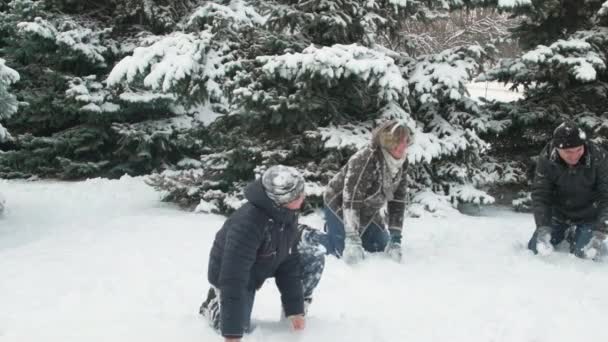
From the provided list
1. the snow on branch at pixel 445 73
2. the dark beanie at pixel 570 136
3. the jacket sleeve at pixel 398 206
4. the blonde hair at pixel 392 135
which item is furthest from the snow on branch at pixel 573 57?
the blonde hair at pixel 392 135

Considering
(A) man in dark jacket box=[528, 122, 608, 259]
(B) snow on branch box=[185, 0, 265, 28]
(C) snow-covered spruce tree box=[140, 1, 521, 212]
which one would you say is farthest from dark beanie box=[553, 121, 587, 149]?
Result: (B) snow on branch box=[185, 0, 265, 28]

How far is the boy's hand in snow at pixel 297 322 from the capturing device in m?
3.18

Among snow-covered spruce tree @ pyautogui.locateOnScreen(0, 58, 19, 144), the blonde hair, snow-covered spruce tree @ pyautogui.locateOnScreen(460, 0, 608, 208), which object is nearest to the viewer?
the blonde hair

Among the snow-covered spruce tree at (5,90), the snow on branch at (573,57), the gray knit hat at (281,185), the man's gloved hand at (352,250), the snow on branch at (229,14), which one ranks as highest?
the snow on branch at (229,14)

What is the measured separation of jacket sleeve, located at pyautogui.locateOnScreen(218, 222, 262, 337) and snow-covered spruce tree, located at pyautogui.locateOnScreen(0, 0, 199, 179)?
7272mm

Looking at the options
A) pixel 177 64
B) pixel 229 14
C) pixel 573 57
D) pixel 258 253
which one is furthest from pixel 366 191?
pixel 229 14

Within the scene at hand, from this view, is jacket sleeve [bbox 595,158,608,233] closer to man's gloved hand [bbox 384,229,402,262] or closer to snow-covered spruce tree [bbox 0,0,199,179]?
man's gloved hand [bbox 384,229,402,262]

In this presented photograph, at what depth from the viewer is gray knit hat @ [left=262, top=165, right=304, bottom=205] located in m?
2.78

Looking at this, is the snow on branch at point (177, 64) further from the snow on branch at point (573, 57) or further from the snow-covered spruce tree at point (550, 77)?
the snow on branch at point (573, 57)

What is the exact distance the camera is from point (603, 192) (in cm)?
478

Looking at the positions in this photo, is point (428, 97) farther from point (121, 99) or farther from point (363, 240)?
point (121, 99)

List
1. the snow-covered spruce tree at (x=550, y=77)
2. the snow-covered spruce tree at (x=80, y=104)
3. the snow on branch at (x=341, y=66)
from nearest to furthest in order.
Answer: the snow on branch at (x=341, y=66), the snow-covered spruce tree at (x=550, y=77), the snow-covered spruce tree at (x=80, y=104)

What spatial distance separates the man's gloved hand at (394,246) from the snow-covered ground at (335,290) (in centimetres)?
10

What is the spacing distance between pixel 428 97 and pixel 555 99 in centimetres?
A: 213
